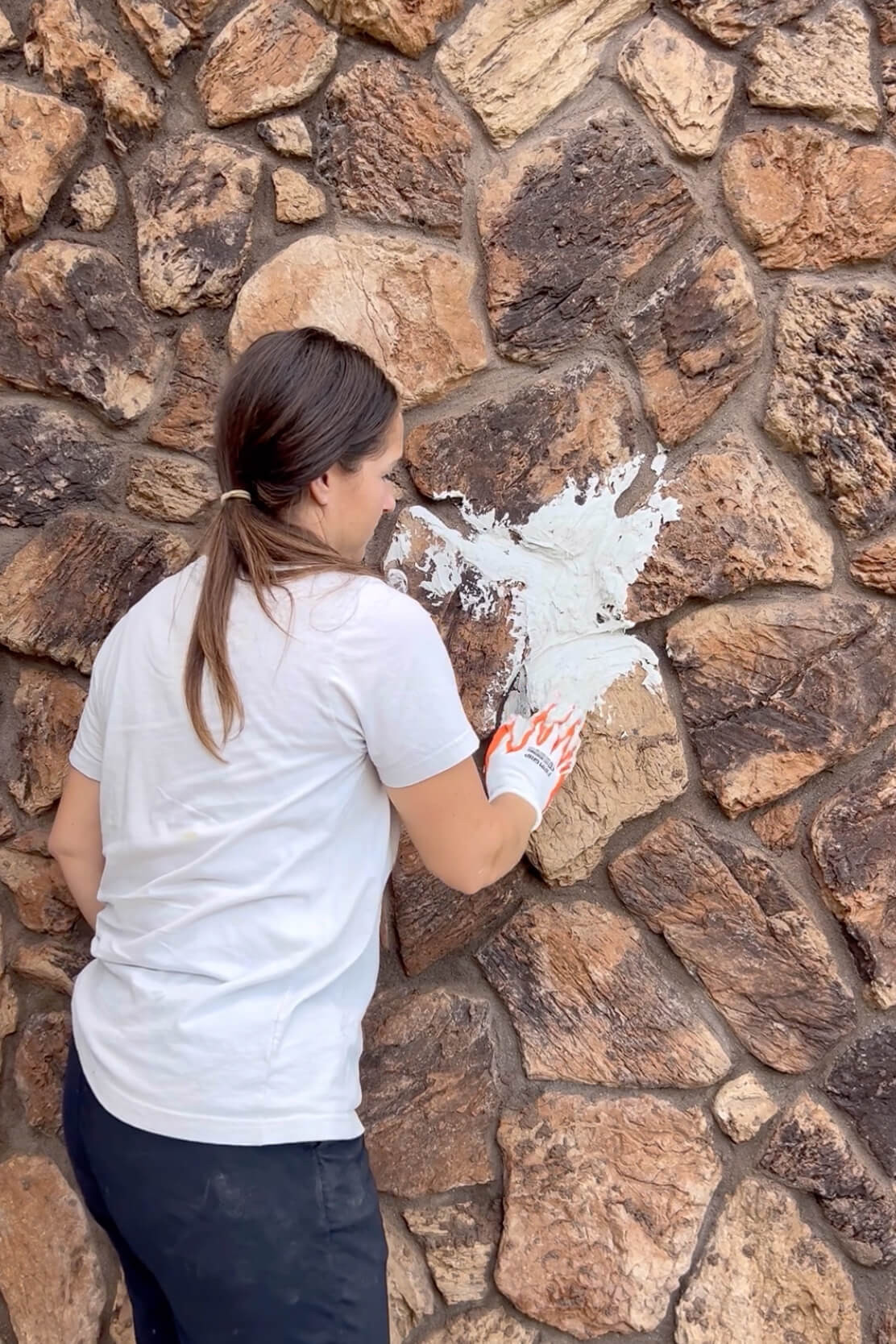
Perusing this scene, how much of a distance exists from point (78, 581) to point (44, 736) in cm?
22

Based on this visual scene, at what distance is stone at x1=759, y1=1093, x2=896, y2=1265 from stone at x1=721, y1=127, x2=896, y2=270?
3.52 feet

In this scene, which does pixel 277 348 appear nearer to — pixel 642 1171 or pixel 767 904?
pixel 767 904

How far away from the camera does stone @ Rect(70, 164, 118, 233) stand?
4.87ft

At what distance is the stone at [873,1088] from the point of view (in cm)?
138

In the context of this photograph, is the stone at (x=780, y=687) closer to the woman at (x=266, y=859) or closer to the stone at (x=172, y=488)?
the woman at (x=266, y=859)

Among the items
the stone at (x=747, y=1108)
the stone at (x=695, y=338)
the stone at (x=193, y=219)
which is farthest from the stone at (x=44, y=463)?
the stone at (x=747, y=1108)

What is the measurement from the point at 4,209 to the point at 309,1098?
1.22 meters

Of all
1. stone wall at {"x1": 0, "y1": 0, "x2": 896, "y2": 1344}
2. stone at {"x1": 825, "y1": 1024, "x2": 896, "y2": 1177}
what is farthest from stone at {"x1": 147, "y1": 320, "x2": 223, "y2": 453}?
stone at {"x1": 825, "y1": 1024, "x2": 896, "y2": 1177}

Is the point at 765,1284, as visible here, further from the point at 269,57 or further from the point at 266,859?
the point at 269,57

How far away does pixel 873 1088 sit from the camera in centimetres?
139

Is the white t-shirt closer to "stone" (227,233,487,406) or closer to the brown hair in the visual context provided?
the brown hair

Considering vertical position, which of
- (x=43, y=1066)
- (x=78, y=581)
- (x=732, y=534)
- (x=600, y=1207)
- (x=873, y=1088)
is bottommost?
(x=43, y=1066)

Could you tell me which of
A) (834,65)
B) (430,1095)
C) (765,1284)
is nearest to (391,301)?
(834,65)

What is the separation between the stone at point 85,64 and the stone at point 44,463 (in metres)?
0.40
